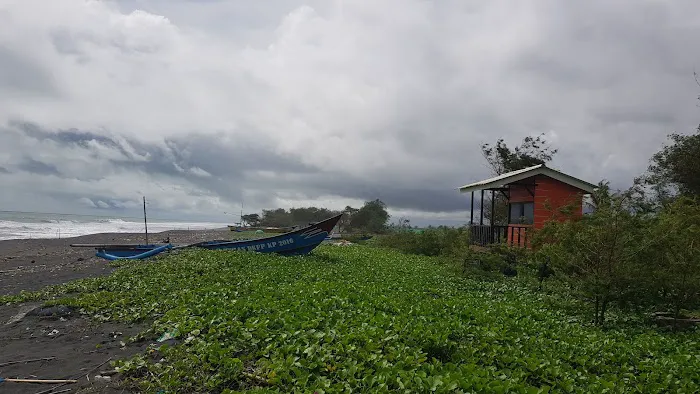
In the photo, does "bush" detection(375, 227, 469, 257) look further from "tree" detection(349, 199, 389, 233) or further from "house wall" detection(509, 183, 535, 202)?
"tree" detection(349, 199, 389, 233)

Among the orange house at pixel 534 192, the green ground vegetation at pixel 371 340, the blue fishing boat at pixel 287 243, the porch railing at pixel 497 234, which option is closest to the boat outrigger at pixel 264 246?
the blue fishing boat at pixel 287 243

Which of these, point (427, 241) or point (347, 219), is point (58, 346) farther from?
point (347, 219)

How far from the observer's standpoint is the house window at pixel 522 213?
17572mm

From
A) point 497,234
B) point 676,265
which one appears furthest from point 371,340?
point 497,234

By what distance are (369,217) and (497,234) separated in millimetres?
34482

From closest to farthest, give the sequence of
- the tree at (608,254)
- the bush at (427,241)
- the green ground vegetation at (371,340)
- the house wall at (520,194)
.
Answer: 1. the green ground vegetation at (371,340)
2. the tree at (608,254)
3. the house wall at (520,194)
4. the bush at (427,241)

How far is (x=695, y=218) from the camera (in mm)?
10328

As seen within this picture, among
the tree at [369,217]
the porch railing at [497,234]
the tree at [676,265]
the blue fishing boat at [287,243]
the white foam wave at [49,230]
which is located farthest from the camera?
the tree at [369,217]

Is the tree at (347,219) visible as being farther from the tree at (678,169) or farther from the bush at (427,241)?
the tree at (678,169)

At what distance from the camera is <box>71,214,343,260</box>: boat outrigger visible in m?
17.7

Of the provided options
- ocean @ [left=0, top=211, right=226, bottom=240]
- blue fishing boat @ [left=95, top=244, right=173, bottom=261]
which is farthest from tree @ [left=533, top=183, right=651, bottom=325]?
ocean @ [left=0, top=211, right=226, bottom=240]

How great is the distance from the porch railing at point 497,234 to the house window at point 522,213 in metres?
0.59

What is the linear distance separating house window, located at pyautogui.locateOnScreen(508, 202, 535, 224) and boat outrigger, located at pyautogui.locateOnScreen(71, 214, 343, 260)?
7306mm

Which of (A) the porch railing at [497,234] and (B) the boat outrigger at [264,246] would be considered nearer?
(A) the porch railing at [497,234]
